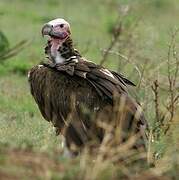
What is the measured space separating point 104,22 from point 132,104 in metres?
11.4

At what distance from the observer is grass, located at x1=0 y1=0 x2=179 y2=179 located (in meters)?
5.89

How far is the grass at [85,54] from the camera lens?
5891 millimetres

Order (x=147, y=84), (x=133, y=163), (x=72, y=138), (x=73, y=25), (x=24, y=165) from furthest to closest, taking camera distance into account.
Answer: (x=73, y=25)
(x=147, y=84)
(x=72, y=138)
(x=133, y=163)
(x=24, y=165)

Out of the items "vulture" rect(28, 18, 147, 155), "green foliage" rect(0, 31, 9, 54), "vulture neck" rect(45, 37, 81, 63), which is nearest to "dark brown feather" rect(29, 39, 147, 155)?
"vulture" rect(28, 18, 147, 155)

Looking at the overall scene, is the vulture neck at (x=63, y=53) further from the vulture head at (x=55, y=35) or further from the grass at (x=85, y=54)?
the grass at (x=85, y=54)

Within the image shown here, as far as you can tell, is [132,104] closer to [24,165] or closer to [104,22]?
[24,165]

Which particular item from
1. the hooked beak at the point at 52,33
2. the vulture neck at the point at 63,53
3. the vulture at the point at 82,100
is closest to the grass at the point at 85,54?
the vulture at the point at 82,100

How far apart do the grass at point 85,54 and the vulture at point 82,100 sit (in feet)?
0.89

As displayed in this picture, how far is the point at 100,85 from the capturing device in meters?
7.99

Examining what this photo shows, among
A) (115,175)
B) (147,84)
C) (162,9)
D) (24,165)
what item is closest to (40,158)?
(24,165)

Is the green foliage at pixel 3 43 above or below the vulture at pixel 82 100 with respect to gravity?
below

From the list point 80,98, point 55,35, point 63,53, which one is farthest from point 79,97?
point 55,35

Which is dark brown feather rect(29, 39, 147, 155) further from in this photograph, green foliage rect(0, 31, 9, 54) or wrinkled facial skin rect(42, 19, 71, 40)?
green foliage rect(0, 31, 9, 54)

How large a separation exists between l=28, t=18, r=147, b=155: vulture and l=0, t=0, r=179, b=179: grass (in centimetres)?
27
